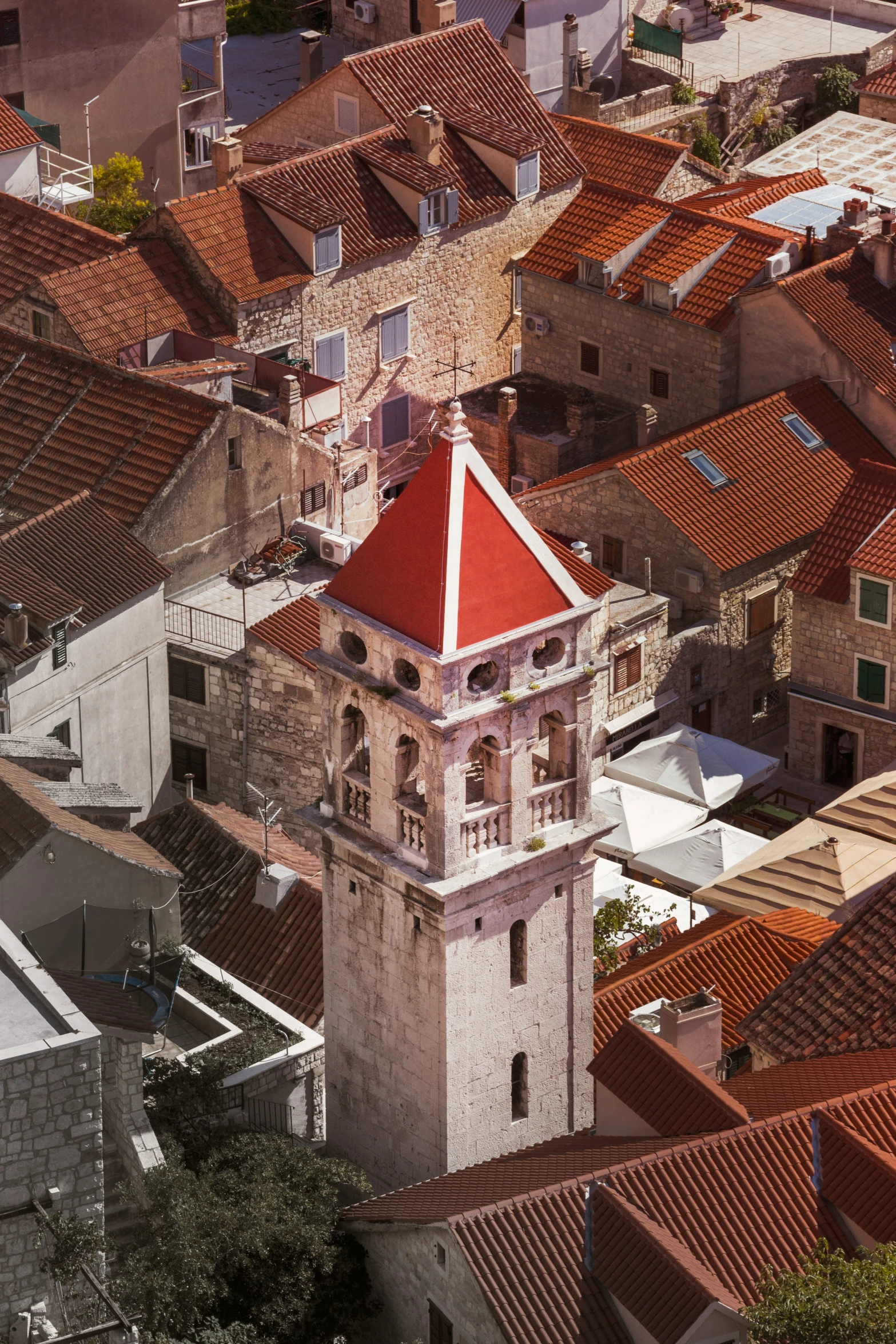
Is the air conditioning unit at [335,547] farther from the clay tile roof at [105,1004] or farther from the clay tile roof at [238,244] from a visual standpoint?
the clay tile roof at [105,1004]

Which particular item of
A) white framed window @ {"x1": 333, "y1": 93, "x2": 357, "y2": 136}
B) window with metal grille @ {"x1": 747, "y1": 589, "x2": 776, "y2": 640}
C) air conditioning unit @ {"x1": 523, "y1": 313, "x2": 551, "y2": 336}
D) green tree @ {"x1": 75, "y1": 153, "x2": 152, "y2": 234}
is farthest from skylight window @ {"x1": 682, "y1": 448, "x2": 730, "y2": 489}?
green tree @ {"x1": 75, "y1": 153, "x2": 152, "y2": 234}

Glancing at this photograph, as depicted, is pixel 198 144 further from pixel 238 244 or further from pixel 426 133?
pixel 238 244

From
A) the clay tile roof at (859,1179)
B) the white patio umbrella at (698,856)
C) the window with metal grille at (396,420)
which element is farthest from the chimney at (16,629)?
the window with metal grille at (396,420)

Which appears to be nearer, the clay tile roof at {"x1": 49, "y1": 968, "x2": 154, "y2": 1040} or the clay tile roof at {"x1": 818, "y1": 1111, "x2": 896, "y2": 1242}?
the clay tile roof at {"x1": 818, "y1": 1111, "x2": 896, "y2": 1242}

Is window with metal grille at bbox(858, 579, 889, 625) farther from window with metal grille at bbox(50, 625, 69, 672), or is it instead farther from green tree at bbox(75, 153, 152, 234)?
green tree at bbox(75, 153, 152, 234)

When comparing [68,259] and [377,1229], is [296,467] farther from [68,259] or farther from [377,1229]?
[377,1229]

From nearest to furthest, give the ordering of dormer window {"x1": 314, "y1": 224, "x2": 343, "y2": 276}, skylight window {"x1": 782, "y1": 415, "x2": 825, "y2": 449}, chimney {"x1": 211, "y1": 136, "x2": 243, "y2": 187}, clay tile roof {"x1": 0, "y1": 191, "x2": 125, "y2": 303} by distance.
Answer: skylight window {"x1": 782, "y1": 415, "x2": 825, "y2": 449} → clay tile roof {"x1": 0, "y1": 191, "x2": 125, "y2": 303} → dormer window {"x1": 314, "y1": 224, "x2": 343, "y2": 276} → chimney {"x1": 211, "y1": 136, "x2": 243, "y2": 187}

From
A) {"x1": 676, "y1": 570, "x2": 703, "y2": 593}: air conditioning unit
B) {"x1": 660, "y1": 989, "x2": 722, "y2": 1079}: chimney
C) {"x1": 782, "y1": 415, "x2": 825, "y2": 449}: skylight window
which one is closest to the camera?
{"x1": 660, "y1": 989, "x2": 722, "y2": 1079}: chimney

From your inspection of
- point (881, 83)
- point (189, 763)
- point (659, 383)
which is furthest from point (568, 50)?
point (189, 763)
